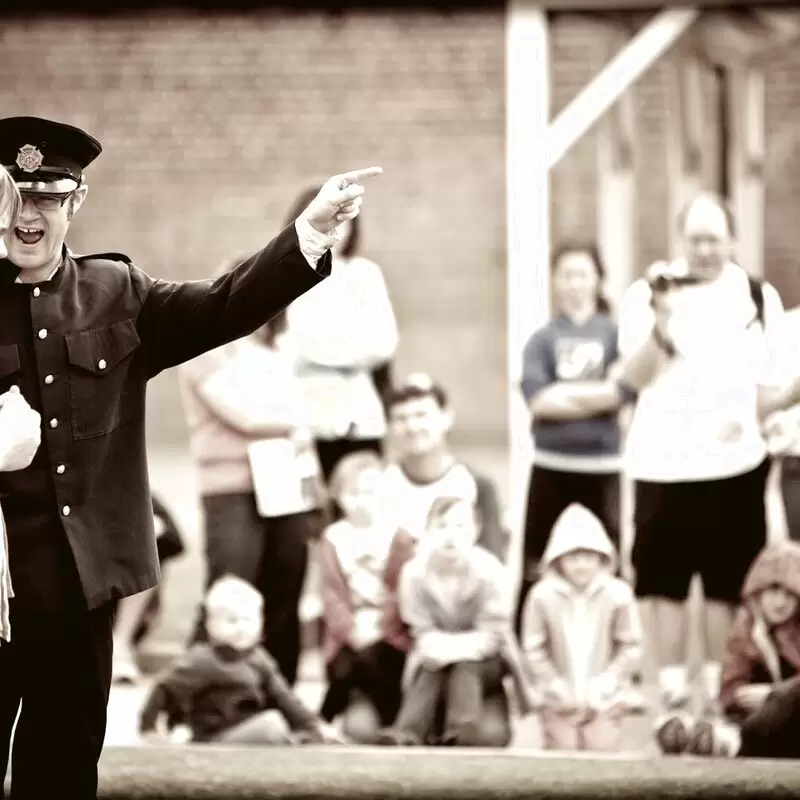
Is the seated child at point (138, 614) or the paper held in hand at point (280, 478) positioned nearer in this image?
the paper held in hand at point (280, 478)

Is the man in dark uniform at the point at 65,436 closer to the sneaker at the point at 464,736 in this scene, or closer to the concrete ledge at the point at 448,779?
the concrete ledge at the point at 448,779

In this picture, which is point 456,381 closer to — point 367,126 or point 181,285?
point 367,126


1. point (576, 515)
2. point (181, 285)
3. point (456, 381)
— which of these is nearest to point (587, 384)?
point (576, 515)

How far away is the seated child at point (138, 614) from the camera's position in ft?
15.9

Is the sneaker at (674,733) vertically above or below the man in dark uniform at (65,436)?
below

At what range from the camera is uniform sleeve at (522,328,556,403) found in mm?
4414

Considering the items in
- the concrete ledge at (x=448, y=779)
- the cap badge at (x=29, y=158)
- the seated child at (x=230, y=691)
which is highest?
the cap badge at (x=29, y=158)

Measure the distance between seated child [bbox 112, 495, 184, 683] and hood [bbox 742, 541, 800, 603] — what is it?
5.40ft

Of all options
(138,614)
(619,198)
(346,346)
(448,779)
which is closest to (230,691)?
(448,779)

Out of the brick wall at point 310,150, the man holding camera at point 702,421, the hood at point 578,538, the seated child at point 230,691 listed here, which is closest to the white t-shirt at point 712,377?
the man holding camera at point 702,421

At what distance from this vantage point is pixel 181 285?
2.70m

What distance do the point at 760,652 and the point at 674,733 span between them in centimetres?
30

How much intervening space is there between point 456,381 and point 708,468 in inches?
170

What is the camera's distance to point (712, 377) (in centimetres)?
429
